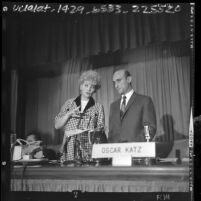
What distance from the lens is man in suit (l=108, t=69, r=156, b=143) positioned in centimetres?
424

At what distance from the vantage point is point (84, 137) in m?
4.29

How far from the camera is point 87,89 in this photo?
14.3 ft

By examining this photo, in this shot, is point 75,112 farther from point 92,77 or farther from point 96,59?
point 96,59

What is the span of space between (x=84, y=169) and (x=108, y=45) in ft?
4.15

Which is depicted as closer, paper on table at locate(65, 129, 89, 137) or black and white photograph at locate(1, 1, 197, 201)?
black and white photograph at locate(1, 1, 197, 201)

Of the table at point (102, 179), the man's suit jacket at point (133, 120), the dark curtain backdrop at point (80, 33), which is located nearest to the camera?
the table at point (102, 179)

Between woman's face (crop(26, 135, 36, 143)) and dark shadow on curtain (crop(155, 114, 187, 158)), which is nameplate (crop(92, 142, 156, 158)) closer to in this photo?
dark shadow on curtain (crop(155, 114, 187, 158))

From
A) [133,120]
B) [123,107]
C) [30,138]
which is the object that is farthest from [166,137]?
[30,138]

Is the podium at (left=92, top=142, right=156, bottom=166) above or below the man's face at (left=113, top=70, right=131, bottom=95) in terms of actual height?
below

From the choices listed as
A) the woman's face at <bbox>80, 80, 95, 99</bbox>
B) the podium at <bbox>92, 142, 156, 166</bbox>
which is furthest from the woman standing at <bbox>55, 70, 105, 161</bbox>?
the podium at <bbox>92, 142, 156, 166</bbox>

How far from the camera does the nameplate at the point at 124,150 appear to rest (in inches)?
163

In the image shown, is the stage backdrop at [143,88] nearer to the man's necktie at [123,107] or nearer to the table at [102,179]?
the man's necktie at [123,107]

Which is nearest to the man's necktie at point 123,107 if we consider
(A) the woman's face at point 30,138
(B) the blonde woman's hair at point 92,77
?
(B) the blonde woman's hair at point 92,77

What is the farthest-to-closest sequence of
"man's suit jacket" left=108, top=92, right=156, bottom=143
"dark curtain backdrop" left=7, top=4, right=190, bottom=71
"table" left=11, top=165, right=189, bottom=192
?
"dark curtain backdrop" left=7, top=4, right=190, bottom=71, "man's suit jacket" left=108, top=92, right=156, bottom=143, "table" left=11, top=165, right=189, bottom=192
